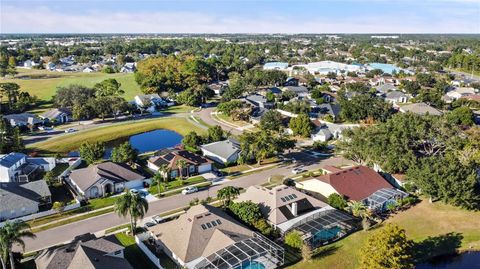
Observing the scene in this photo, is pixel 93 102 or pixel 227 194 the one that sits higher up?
pixel 93 102

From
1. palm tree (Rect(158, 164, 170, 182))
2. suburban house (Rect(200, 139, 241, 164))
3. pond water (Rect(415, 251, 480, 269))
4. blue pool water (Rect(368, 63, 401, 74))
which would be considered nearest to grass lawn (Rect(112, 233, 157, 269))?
palm tree (Rect(158, 164, 170, 182))

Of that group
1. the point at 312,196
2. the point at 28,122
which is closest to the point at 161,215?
the point at 312,196

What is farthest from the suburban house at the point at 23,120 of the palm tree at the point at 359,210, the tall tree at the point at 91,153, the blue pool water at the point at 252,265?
the palm tree at the point at 359,210

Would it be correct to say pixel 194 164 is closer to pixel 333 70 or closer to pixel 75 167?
pixel 75 167

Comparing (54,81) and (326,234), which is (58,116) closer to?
(54,81)

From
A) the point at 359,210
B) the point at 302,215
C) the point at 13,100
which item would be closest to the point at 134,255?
the point at 302,215

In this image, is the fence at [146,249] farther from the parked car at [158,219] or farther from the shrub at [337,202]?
the shrub at [337,202]
